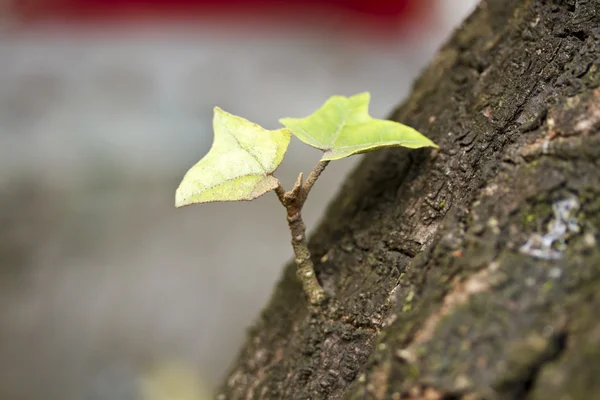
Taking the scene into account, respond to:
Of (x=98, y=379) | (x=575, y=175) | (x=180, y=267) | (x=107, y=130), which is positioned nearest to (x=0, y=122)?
(x=107, y=130)

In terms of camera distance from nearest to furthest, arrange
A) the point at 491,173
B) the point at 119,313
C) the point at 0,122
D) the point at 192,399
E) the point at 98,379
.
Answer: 1. the point at 491,173
2. the point at 192,399
3. the point at 98,379
4. the point at 119,313
5. the point at 0,122

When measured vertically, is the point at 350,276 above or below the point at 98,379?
above

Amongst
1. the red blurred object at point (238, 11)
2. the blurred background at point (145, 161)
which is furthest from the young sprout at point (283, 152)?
the red blurred object at point (238, 11)

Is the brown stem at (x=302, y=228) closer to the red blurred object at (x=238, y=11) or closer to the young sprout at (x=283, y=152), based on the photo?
the young sprout at (x=283, y=152)

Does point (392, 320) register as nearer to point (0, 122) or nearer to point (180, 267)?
point (180, 267)

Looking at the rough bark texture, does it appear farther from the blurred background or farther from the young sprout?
the blurred background

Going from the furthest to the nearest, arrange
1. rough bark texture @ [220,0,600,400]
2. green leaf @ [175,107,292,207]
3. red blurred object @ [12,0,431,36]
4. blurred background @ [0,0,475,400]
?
1. red blurred object @ [12,0,431,36]
2. blurred background @ [0,0,475,400]
3. green leaf @ [175,107,292,207]
4. rough bark texture @ [220,0,600,400]

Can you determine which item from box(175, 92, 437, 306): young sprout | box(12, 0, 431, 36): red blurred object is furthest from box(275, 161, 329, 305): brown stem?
box(12, 0, 431, 36): red blurred object

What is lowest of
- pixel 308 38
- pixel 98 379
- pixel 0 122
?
pixel 98 379
